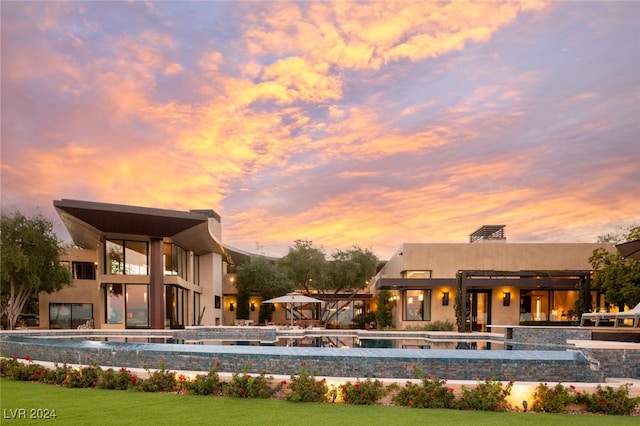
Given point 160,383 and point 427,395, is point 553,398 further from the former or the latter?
point 160,383

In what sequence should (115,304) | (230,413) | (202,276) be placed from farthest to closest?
1. (202,276)
2. (115,304)
3. (230,413)

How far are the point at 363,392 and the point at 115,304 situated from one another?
19984mm

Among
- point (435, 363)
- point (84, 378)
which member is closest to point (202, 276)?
point (84, 378)

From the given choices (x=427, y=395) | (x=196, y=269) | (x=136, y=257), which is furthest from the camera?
(x=196, y=269)

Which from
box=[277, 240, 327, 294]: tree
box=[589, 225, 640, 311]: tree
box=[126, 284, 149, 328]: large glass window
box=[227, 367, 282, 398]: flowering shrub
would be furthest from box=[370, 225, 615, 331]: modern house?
box=[227, 367, 282, 398]: flowering shrub

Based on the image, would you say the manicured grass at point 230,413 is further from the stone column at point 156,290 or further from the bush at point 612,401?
the stone column at point 156,290

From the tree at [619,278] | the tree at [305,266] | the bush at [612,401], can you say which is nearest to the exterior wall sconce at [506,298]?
the tree at [619,278]

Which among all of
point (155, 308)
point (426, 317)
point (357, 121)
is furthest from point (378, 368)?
point (426, 317)

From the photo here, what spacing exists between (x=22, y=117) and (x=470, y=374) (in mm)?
15090

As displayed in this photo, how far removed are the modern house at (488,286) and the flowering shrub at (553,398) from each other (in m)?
17.4

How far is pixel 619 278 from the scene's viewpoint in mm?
21625

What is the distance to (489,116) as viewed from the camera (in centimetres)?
1709

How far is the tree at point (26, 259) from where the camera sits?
72.3ft

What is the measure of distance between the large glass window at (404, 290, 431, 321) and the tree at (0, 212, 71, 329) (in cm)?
1874
